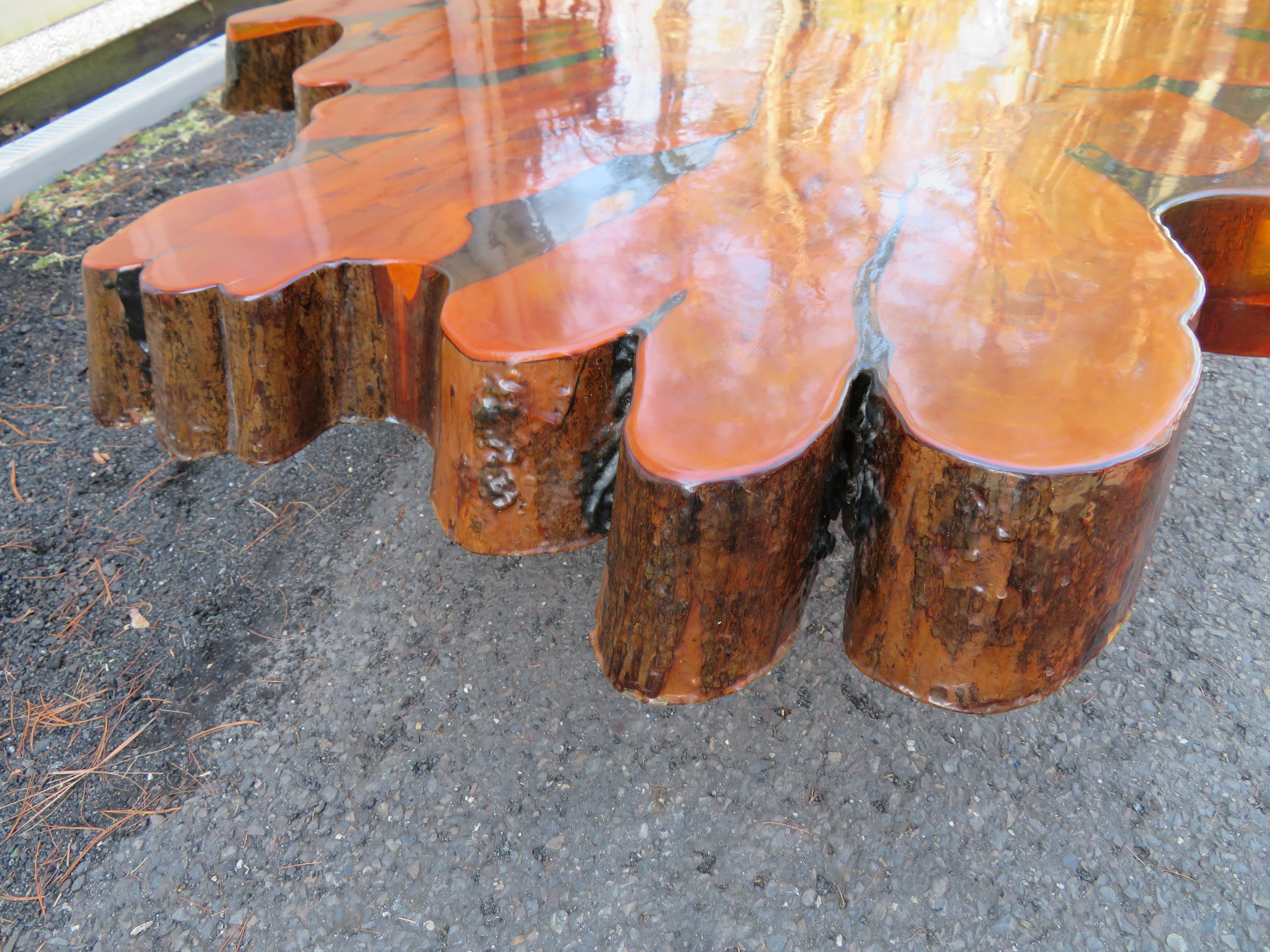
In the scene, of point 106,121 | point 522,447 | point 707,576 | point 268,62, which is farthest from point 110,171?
point 707,576

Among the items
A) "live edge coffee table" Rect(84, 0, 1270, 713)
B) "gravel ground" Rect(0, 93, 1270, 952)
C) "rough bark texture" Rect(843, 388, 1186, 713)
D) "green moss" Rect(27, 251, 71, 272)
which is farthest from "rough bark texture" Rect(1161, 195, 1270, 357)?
"green moss" Rect(27, 251, 71, 272)

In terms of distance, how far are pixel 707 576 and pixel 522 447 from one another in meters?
0.31

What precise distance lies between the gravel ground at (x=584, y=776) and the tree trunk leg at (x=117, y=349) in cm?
46

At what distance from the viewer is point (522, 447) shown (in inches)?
44.6

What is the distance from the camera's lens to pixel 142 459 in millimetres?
2082

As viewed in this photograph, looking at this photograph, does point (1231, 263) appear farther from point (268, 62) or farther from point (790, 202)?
point (268, 62)

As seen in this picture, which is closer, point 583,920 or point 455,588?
point 583,920

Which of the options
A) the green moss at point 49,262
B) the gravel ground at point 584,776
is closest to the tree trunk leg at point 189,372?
the gravel ground at point 584,776

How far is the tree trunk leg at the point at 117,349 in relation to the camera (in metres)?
1.29

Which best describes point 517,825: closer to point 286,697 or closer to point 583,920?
point 583,920

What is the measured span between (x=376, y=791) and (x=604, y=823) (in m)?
0.39

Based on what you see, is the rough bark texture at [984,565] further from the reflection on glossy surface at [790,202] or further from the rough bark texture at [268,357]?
the rough bark texture at [268,357]

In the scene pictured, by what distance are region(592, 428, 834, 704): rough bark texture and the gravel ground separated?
1.28 ft

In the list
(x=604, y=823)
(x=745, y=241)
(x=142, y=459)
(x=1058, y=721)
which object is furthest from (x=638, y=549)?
(x=142, y=459)
